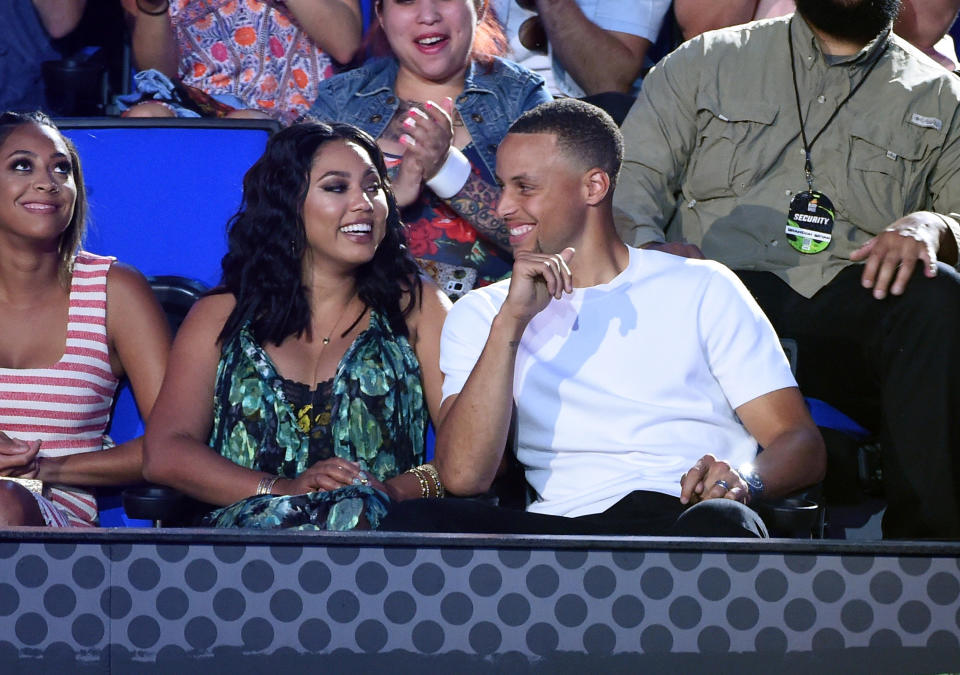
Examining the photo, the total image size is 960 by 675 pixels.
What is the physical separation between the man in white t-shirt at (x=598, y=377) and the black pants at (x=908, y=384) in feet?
0.74

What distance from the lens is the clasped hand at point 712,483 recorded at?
72.5 inches

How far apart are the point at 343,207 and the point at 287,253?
143 millimetres

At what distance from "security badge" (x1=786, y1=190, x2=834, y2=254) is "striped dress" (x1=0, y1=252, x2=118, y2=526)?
1438 millimetres

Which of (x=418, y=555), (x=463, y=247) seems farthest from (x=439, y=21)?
(x=418, y=555)

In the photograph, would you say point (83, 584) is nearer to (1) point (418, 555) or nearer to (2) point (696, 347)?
(1) point (418, 555)

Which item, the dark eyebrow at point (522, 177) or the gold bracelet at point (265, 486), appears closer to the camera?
the gold bracelet at point (265, 486)

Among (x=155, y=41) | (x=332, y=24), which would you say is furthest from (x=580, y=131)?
(x=155, y=41)

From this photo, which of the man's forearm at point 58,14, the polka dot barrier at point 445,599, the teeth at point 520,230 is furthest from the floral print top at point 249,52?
the polka dot barrier at point 445,599

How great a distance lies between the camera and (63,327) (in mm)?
2484

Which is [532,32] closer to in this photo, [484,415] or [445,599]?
[484,415]

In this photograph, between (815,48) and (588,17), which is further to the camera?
(588,17)

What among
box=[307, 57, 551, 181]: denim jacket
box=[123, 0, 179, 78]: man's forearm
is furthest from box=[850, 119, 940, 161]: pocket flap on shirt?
box=[123, 0, 179, 78]: man's forearm

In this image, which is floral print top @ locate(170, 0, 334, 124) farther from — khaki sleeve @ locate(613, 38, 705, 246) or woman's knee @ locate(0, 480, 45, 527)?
woman's knee @ locate(0, 480, 45, 527)

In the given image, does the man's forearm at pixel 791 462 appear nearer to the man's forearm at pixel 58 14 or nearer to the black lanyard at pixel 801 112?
the black lanyard at pixel 801 112
